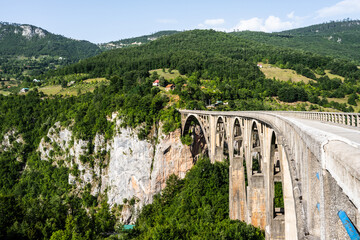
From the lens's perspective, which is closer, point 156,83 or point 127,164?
point 127,164

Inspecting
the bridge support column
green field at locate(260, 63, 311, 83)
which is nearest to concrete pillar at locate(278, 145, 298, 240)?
the bridge support column

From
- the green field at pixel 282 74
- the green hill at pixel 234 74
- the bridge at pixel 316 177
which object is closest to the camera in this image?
the bridge at pixel 316 177

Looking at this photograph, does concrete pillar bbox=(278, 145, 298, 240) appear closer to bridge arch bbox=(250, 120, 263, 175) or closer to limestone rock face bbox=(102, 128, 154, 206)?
bridge arch bbox=(250, 120, 263, 175)

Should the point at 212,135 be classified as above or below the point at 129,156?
above

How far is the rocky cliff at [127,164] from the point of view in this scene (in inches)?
2061

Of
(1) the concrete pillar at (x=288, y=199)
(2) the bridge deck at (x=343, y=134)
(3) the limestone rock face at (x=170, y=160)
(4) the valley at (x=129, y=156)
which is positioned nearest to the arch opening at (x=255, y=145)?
(4) the valley at (x=129, y=156)

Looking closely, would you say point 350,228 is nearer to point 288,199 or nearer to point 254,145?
point 288,199

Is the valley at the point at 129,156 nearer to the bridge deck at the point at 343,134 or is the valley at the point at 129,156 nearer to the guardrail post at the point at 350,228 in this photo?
the bridge deck at the point at 343,134

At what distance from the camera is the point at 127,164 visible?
182ft

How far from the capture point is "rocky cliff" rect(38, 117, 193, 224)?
5234cm

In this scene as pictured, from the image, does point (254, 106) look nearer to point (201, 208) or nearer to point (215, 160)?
point (215, 160)

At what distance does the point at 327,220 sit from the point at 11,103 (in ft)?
319

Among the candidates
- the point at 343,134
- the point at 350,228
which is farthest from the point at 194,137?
the point at 350,228

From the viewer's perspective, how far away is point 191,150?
52.4 metres
